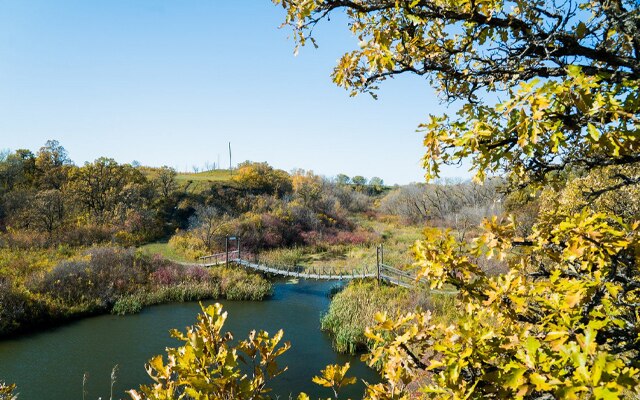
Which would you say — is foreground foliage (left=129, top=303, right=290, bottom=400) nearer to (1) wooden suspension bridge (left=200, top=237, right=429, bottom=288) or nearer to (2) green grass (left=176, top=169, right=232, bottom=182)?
(1) wooden suspension bridge (left=200, top=237, right=429, bottom=288)

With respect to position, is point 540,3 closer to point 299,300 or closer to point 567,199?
point 567,199

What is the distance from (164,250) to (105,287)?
7509 mm

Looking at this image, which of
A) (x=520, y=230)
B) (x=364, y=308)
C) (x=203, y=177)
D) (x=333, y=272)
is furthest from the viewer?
(x=203, y=177)

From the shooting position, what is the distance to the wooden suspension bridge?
1645cm

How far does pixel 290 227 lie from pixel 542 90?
2832 cm

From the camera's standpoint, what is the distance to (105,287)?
1636 cm

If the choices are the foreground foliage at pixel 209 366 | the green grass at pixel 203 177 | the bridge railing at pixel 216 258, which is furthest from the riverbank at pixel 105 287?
the green grass at pixel 203 177

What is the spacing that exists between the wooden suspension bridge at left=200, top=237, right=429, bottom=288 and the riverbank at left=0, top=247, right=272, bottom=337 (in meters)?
0.71

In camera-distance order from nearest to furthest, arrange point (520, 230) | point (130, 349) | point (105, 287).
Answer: point (520, 230)
point (130, 349)
point (105, 287)

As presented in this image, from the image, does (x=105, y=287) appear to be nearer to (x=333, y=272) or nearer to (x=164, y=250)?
(x=164, y=250)

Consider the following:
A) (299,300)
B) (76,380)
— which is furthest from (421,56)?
(299,300)

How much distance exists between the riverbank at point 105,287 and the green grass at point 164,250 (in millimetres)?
2352

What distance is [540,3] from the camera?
2613 millimetres

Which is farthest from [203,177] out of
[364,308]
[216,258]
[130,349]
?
[364,308]
